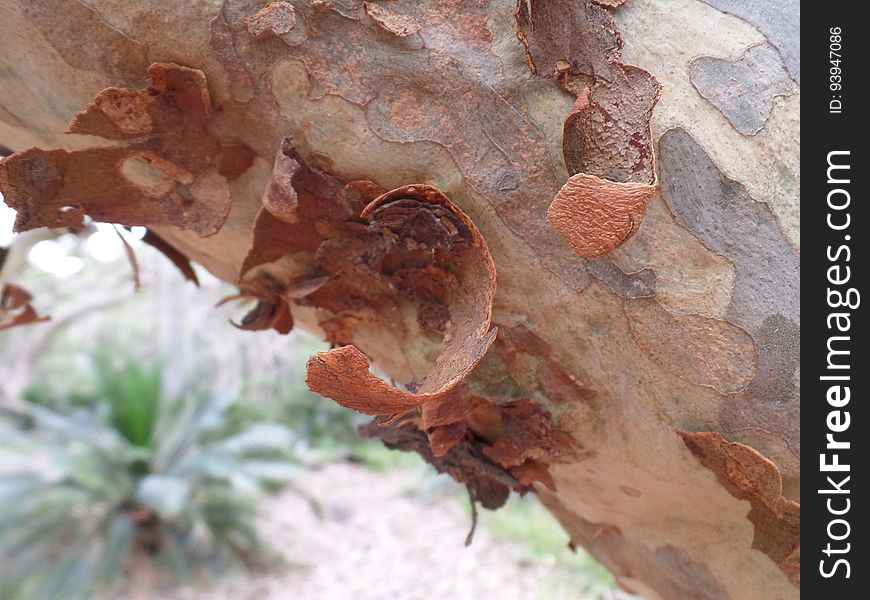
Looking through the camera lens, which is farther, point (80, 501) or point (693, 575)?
point (80, 501)

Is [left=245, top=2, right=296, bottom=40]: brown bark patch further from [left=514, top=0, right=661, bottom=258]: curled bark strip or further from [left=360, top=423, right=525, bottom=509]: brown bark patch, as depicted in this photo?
[left=360, top=423, right=525, bottom=509]: brown bark patch

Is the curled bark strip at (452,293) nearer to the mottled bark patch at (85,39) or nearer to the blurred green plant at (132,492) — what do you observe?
the mottled bark patch at (85,39)

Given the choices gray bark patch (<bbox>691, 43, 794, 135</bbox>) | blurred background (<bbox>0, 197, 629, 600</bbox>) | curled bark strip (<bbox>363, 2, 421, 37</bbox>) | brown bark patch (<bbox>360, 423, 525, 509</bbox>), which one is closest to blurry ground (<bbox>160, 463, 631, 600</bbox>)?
blurred background (<bbox>0, 197, 629, 600</bbox>)

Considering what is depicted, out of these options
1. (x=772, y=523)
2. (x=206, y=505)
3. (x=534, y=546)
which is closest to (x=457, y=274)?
(x=772, y=523)

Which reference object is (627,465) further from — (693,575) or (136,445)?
(136,445)

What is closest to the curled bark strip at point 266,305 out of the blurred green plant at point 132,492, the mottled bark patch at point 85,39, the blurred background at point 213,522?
the mottled bark patch at point 85,39

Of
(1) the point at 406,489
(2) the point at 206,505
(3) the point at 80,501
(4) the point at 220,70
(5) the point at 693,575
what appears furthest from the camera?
(1) the point at 406,489
